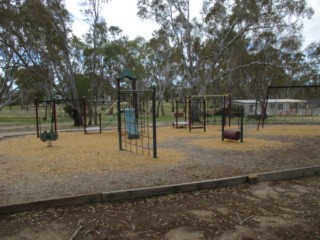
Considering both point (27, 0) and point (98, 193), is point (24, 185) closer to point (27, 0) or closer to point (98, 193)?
point (98, 193)

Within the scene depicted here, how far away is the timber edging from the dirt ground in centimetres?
13

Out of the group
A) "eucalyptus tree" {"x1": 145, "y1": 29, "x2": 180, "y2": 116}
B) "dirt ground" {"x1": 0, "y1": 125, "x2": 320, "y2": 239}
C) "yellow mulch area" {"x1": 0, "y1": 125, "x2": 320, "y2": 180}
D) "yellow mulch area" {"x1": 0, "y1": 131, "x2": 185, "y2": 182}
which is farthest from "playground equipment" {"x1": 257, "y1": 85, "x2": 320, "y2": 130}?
"eucalyptus tree" {"x1": 145, "y1": 29, "x2": 180, "y2": 116}

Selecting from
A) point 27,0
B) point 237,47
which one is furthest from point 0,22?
point 237,47

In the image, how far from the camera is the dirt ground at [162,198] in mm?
3404

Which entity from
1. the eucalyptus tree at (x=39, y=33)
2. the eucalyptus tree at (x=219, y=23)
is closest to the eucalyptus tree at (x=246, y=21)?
the eucalyptus tree at (x=219, y=23)

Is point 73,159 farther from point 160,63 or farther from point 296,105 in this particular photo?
point 296,105

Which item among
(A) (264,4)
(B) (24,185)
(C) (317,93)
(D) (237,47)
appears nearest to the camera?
(B) (24,185)

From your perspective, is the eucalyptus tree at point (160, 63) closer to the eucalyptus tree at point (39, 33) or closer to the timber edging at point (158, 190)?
the eucalyptus tree at point (39, 33)

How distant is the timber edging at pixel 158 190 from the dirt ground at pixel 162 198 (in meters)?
0.13

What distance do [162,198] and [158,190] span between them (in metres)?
0.17

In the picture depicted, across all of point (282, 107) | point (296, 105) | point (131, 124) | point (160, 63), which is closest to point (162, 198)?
point (131, 124)

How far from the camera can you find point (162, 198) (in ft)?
14.9

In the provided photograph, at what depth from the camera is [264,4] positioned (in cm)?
2169

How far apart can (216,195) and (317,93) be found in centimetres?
5624
